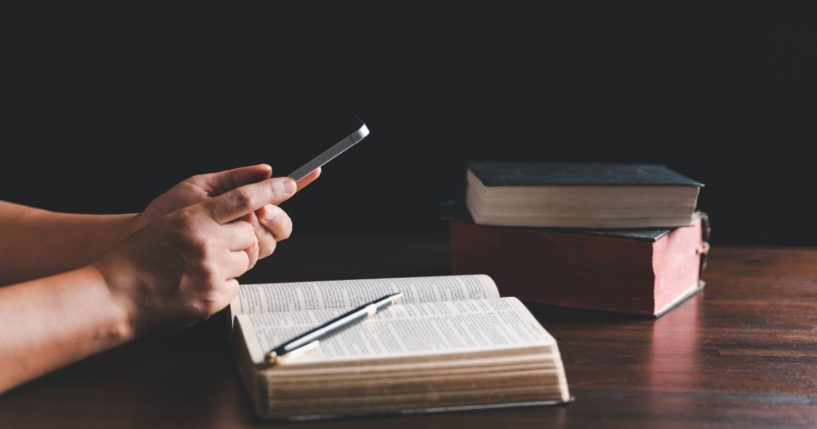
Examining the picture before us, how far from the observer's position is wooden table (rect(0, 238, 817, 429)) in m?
0.80

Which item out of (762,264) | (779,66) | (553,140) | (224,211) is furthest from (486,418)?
(779,66)

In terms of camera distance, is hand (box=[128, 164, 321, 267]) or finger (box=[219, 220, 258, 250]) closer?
finger (box=[219, 220, 258, 250])

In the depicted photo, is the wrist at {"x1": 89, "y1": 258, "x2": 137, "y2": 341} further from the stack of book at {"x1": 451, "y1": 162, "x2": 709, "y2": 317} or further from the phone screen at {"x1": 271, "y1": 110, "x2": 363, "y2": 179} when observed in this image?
the stack of book at {"x1": 451, "y1": 162, "x2": 709, "y2": 317}

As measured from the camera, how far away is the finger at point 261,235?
1048mm

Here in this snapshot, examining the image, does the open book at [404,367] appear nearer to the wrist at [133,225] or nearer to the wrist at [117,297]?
the wrist at [117,297]

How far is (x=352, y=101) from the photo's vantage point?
171cm

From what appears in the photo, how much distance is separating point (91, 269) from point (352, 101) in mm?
888

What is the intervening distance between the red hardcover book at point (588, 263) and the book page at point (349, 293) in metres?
0.18

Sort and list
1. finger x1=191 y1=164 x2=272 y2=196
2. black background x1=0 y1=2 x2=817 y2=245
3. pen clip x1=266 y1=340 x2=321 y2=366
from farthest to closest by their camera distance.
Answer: black background x1=0 y1=2 x2=817 y2=245 → finger x1=191 y1=164 x2=272 y2=196 → pen clip x1=266 y1=340 x2=321 y2=366

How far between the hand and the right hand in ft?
0.34

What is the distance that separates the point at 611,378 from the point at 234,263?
40 centimetres

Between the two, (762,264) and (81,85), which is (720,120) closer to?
(762,264)

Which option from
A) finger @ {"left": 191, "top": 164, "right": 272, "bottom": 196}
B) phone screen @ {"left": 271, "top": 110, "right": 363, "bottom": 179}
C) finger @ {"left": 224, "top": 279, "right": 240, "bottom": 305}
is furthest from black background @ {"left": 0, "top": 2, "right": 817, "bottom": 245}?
finger @ {"left": 224, "top": 279, "right": 240, "bottom": 305}

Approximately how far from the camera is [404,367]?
792mm
